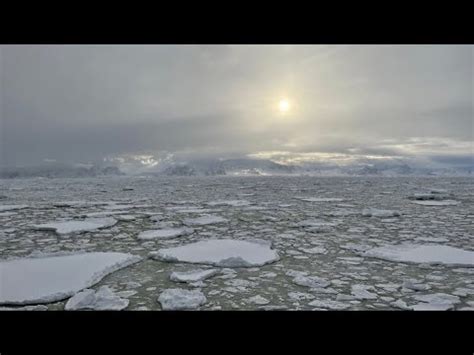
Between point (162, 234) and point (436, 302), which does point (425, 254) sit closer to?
point (436, 302)

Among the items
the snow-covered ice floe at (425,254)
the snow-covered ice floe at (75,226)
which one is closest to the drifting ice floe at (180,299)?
the snow-covered ice floe at (425,254)

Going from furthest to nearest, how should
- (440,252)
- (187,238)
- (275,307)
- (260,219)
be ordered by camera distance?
(260,219), (187,238), (440,252), (275,307)

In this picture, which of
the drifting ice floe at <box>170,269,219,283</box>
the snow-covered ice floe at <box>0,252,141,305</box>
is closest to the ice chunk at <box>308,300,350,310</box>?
the drifting ice floe at <box>170,269,219,283</box>

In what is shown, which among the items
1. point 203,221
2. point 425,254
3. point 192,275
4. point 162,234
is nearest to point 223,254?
point 192,275

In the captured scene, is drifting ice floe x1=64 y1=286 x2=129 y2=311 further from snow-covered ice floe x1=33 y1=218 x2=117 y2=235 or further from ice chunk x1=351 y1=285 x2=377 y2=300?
snow-covered ice floe x1=33 y1=218 x2=117 y2=235
